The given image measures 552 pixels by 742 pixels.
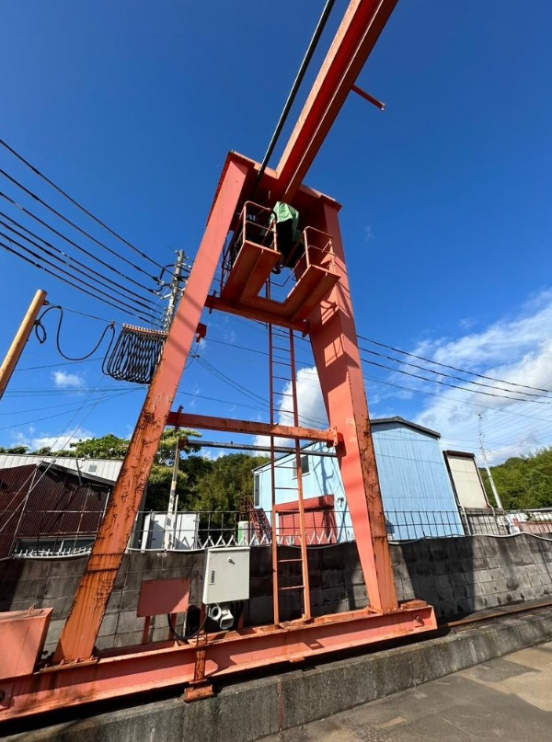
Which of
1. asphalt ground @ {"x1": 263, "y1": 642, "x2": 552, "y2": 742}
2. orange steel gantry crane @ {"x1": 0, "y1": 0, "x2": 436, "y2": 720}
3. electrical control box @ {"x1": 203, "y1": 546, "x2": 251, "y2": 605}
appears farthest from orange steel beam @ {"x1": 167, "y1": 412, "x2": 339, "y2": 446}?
asphalt ground @ {"x1": 263, "y1": 642, "x2": 552, "y2": 742}

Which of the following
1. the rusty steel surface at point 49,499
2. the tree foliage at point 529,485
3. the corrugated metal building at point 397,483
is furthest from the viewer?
the tree foliage at point 529,485

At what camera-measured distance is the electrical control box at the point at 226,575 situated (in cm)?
342

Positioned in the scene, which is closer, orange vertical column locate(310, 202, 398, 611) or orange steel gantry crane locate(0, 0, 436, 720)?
orange steel gantry crane locate(0, 0, 436, 720)

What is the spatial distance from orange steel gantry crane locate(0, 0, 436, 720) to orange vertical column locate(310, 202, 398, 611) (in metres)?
0.02

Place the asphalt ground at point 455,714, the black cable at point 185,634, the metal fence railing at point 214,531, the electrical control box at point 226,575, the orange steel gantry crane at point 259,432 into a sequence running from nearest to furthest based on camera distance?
the orange steel gantry crane at point 259,432 < the asphalt ground at point 455,714 < the black cable at point 185,634 < the electrical control box at point 226,575 < the metal fence railing at point 214,531

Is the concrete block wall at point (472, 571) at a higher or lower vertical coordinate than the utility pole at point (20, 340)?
lower

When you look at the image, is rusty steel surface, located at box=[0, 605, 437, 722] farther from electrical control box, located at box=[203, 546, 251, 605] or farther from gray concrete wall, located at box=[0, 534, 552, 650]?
gray concrete wall, located at box=[0, 534, 552, 650]

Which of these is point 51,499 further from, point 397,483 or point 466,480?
point 466,480

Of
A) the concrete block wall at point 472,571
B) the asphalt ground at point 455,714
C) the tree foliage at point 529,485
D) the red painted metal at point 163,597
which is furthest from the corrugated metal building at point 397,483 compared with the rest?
the tree foliage at point 529,485

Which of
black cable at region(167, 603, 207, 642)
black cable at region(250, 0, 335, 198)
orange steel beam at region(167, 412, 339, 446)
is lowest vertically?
black cable at region(167, 603, 207, 642)

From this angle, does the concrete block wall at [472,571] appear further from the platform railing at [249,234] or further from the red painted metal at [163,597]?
the platform railing at [249,234]

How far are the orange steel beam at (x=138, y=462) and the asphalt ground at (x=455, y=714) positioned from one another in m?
1.97

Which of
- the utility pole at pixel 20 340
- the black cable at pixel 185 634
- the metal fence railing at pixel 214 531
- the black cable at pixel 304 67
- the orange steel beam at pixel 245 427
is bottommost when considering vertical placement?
the black cable at pixel 185 634

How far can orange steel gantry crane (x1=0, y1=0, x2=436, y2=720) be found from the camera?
264 centimetres
